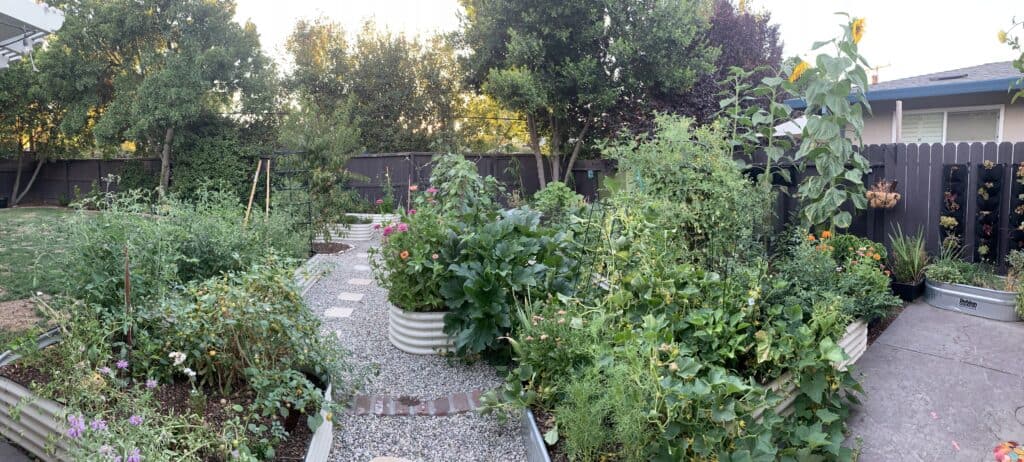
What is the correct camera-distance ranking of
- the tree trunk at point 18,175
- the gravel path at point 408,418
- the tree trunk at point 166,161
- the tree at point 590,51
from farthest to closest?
the tree trunk at point 18,175 → the tree trunk at point 166,161 → the tree at point 590,51 → the gravel path at point 408,418

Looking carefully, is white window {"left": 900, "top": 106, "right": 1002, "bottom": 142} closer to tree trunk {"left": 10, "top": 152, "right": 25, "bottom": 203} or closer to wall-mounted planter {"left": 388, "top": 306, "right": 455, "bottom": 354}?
wall-mounted planter {"left": 388, "top": 306, "right": 455, "bottom": 354}

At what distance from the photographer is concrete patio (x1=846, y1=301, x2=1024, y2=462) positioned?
2.73 metres

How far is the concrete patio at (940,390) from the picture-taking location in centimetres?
273

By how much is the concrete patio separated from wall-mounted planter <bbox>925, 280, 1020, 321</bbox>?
4.3 inches

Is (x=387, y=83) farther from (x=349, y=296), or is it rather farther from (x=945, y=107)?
(x=945, y=107)

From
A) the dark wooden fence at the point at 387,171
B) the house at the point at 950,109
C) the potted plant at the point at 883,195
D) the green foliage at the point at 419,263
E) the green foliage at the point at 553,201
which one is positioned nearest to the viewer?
the green foliage at the point at 419,263

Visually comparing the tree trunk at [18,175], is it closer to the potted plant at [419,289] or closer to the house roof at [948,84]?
the potted plant at [419,289]

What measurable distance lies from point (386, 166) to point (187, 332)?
10179 mm

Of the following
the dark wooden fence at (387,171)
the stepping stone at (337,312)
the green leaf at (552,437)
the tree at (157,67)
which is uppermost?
the tree at (157,67)

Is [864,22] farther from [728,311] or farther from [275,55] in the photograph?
[275,55]

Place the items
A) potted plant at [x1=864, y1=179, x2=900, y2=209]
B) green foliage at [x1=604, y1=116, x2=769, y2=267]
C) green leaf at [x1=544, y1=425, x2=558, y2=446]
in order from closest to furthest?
green leaf at [x1=544, y1=425, x2=558, y2=446], green foliage at [x1=604, y1=116, x2=769, y2=267], potted plant at [x1=864, y1=179, x2=900, y2=209]

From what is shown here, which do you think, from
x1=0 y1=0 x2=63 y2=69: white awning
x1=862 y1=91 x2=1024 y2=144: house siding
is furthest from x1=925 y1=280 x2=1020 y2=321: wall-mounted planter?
x1=0 y1=0 x2=63 y2=69: white awning

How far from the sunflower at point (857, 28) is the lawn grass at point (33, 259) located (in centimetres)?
520

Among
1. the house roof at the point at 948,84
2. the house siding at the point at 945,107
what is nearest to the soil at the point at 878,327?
the house roof at the point at 948,84
